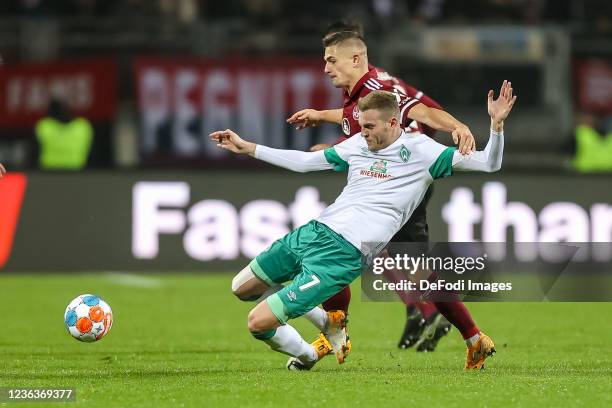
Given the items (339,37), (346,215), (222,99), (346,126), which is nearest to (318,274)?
(346,215)

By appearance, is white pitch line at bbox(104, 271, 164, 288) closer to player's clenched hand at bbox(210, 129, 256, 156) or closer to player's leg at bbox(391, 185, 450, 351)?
player's leg at bbox(391, 185, 450, 351)

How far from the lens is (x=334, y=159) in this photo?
26.1 ft

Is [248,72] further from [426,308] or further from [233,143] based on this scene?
[233,143]

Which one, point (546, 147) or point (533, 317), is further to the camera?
point (546, 147)

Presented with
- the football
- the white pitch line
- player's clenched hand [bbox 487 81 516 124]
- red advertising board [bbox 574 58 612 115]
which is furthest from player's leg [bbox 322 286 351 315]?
red advertising board [bbox 574 58 612 115]

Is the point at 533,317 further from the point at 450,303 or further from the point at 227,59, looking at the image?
the point at 227,59

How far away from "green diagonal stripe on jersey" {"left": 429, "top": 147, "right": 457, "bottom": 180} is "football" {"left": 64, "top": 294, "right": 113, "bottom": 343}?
234cm

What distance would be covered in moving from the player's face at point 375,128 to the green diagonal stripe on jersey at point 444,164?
30 cm

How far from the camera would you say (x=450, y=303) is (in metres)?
8.16

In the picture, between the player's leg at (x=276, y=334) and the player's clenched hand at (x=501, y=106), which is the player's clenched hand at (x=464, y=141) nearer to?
the player's clenched hand at (x=501, y=106)

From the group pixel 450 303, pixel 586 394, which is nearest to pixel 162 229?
pixel 450 303

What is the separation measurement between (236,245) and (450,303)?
269 inches

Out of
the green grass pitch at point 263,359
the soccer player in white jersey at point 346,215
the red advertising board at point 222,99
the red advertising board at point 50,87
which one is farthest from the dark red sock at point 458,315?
the red advertising board at point 50,87

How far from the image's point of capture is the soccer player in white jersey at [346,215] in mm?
7617
